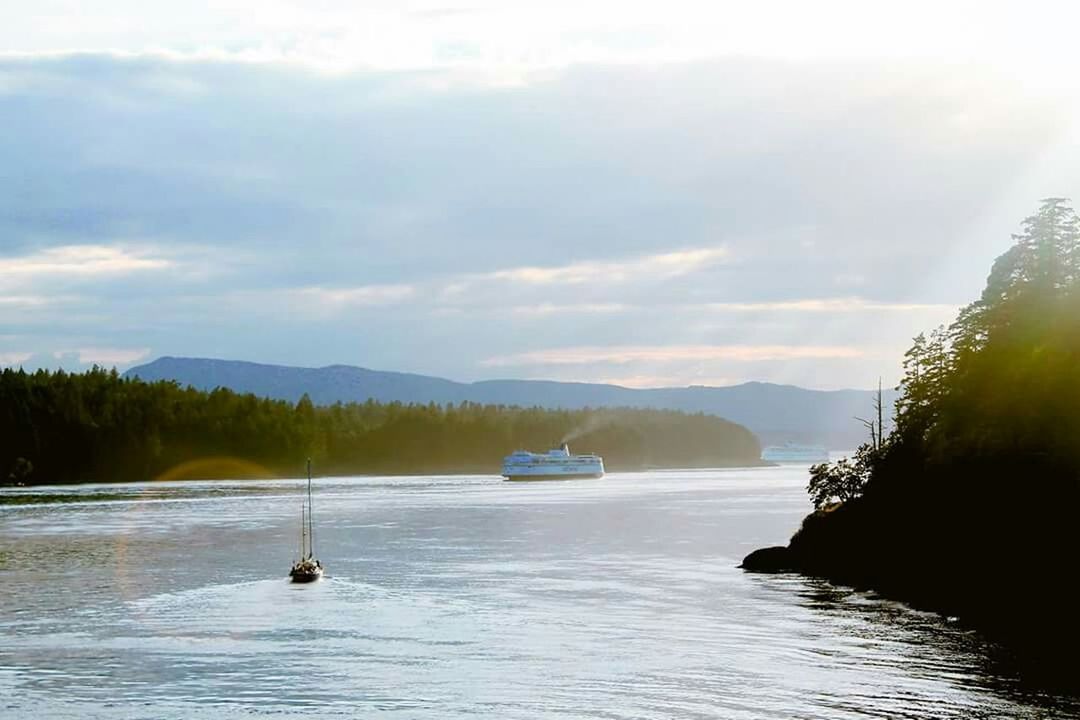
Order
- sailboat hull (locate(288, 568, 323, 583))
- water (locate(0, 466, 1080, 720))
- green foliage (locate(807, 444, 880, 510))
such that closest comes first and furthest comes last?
water (locate(0, 466, 1080, 720)) → sailboat hull (locate(288, 568, 323, 583)) → green foliage (locate(807, 444, 880, 510))

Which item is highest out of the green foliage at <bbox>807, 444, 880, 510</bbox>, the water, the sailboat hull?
the green foliage at <bbox>807, 444, 880, 510</bbox>

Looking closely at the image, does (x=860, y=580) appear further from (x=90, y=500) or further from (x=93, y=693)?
(x=90, y=500)

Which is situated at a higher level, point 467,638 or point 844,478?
point 844,478

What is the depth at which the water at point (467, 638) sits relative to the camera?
44594 millimetres

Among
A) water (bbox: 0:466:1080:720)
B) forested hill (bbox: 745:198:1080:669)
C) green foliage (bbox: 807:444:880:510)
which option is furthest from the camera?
green foliage (bbox: 807:444:880:510)

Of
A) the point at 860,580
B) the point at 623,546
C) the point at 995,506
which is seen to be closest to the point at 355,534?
the point at 623,546

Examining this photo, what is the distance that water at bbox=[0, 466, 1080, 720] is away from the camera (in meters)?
44.6

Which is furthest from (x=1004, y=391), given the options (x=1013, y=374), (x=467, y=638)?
(x=467, y=638)

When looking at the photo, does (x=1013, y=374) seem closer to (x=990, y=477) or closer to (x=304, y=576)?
(x=990, y=477)

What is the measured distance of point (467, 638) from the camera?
57.8m

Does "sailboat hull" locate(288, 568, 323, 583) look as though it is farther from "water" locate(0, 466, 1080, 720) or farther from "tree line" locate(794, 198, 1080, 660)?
"tree line" locate(794, 198, 1080, 660)

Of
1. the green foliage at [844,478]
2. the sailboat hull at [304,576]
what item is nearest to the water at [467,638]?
the sailboat hull at [304,576]

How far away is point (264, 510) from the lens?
15838cm

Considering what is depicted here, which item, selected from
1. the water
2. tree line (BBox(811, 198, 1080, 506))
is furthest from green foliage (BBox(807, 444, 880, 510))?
the water
